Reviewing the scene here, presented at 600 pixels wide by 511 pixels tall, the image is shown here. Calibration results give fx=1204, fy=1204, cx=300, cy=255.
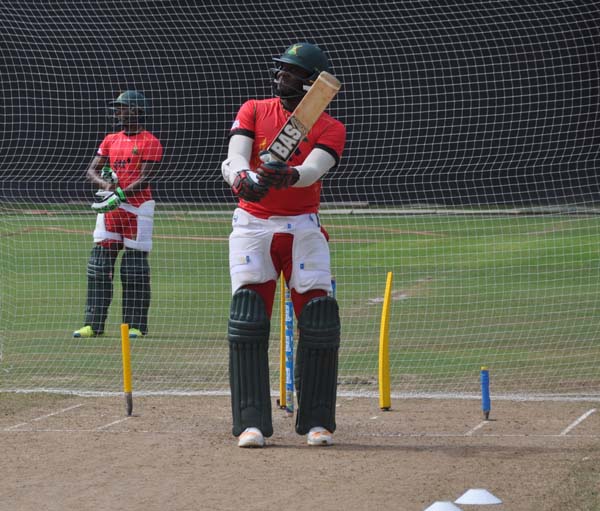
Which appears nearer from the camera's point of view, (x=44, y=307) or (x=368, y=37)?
(x=44, y=307)

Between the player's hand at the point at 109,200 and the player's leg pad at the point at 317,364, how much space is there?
4.79 m

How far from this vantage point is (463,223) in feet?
68.9

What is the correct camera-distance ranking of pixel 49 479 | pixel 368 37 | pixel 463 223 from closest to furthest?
pixel 49 479 < pixel 368 37 < pixel 463 223

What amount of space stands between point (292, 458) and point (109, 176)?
5.74 metres

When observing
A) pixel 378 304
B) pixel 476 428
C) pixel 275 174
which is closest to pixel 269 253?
A: pixel 275 174

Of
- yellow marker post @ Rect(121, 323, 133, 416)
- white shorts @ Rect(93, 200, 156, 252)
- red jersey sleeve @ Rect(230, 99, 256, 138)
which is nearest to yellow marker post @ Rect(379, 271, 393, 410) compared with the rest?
yellow marker post @ Rect(121, 323, 133, 416)

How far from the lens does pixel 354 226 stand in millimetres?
22359

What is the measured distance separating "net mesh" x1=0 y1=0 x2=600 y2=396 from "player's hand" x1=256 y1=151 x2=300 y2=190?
9.24 ft

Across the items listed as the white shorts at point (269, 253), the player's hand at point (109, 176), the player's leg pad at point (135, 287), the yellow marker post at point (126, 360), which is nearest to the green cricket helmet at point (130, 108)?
the player's hand at point (109, 176)

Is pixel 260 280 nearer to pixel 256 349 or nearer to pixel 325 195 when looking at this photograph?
pixel 256 349

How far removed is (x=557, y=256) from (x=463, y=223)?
12.7ft

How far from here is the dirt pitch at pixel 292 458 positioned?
5469 millimetres

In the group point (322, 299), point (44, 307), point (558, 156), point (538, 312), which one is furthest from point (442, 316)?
point (558, 156)

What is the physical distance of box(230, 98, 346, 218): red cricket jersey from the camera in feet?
22.4
